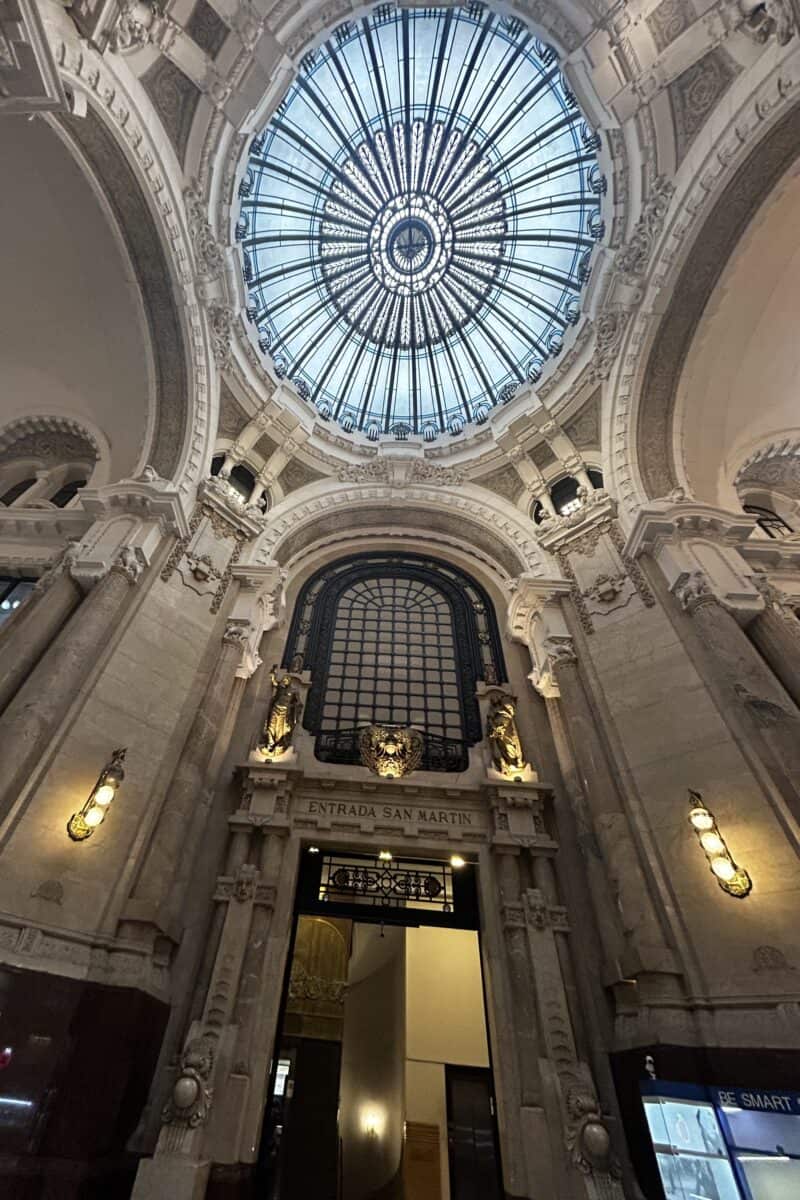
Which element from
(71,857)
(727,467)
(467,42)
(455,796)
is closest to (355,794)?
(455,796)

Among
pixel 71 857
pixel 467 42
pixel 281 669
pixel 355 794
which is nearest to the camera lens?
pixel 71 857

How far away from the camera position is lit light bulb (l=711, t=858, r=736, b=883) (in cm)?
752

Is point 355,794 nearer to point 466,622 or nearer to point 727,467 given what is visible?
point 466,622

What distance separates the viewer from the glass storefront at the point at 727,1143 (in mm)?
4961

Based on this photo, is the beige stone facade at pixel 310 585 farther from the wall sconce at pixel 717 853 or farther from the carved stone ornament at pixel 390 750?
the carved stone ornament at pixel 390 750

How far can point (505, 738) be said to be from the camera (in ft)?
38.2

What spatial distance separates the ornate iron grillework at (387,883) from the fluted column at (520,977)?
4.01ft

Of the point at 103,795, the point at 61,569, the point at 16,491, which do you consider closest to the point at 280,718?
the point at 103,795

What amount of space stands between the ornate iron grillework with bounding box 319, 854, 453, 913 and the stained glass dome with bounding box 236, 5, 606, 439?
14.8 m

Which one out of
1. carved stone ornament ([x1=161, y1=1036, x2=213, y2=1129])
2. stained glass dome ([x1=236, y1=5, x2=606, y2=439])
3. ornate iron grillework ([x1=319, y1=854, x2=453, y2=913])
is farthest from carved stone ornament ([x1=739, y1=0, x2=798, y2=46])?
carved stone ornament ([x1=161, y1=1036, x2=213, y2=1129])

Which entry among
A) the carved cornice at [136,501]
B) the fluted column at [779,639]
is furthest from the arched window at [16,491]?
the fluted column at [779,639]

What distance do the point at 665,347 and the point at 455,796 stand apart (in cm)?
1255

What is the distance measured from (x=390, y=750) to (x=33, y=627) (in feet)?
24.4

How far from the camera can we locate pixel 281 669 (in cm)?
1348
